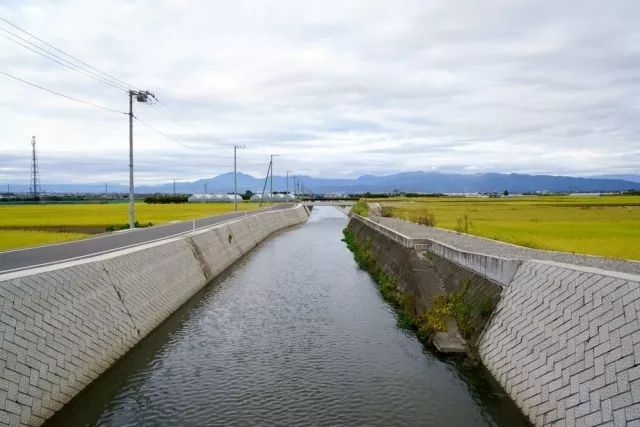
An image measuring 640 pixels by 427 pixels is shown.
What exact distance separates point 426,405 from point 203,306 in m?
12.7

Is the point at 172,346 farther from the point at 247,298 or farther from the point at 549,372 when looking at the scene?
the point at 549,372

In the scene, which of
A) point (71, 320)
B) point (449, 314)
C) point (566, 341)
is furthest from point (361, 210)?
point (566, 341)

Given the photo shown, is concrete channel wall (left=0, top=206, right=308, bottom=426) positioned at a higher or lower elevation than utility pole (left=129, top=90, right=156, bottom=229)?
lower

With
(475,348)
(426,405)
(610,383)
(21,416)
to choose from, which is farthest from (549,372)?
(21,416)

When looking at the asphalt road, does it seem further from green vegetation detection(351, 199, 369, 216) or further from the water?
green vegetation detection(351, 199, 369, 216)

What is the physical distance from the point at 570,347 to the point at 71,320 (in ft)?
37.1

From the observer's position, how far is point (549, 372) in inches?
395

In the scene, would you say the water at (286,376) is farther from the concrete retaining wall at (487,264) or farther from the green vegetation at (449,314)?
the concrete retaining wall at (487,264)

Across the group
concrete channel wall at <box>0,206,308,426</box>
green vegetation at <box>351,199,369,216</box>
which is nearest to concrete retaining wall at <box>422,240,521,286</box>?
concrete channel wall at <box>0,206,308,426</box>

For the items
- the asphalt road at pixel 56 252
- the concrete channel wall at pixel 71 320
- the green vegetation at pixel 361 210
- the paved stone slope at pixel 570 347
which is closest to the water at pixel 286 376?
the concrete channel wall at pixel 71 320

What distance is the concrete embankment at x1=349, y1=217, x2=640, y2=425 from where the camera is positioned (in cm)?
799

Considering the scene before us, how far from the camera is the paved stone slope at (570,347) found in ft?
26.0

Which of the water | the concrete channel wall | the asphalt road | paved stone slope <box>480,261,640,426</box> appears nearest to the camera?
paved stone slope <box>480,261,640,426</box>

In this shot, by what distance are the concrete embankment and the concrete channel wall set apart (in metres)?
10.2
